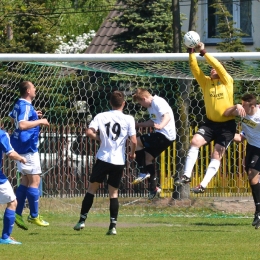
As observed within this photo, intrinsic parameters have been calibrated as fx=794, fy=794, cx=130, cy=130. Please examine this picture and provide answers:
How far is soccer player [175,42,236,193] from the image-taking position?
11.7m

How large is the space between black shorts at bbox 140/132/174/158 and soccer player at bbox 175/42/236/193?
943mm

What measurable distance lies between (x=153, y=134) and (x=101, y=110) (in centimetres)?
358

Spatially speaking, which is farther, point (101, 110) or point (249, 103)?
point (101, 110)

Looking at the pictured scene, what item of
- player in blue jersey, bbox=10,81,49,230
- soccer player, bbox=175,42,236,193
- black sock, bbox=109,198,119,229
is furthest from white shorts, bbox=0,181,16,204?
soccer player, bbox=175,42,236,193

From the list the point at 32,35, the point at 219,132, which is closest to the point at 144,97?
the point at 219,132

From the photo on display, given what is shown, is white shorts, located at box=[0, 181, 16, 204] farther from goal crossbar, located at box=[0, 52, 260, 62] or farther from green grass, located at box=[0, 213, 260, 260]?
goal crossbar, located at box=[0, 52, 260, 62]

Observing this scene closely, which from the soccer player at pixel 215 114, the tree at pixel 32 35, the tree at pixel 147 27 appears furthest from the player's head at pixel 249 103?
the tree at pixel 32 35

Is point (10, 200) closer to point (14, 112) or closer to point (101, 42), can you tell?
point (14, 112)

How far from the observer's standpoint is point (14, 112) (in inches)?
480

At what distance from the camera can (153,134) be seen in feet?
42.1

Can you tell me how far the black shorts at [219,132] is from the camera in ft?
38.8

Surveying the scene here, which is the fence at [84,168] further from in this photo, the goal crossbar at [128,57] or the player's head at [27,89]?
the player's head at [27,89]

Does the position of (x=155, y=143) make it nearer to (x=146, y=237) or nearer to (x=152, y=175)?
(x=152, y=175)

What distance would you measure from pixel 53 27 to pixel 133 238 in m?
18.7
